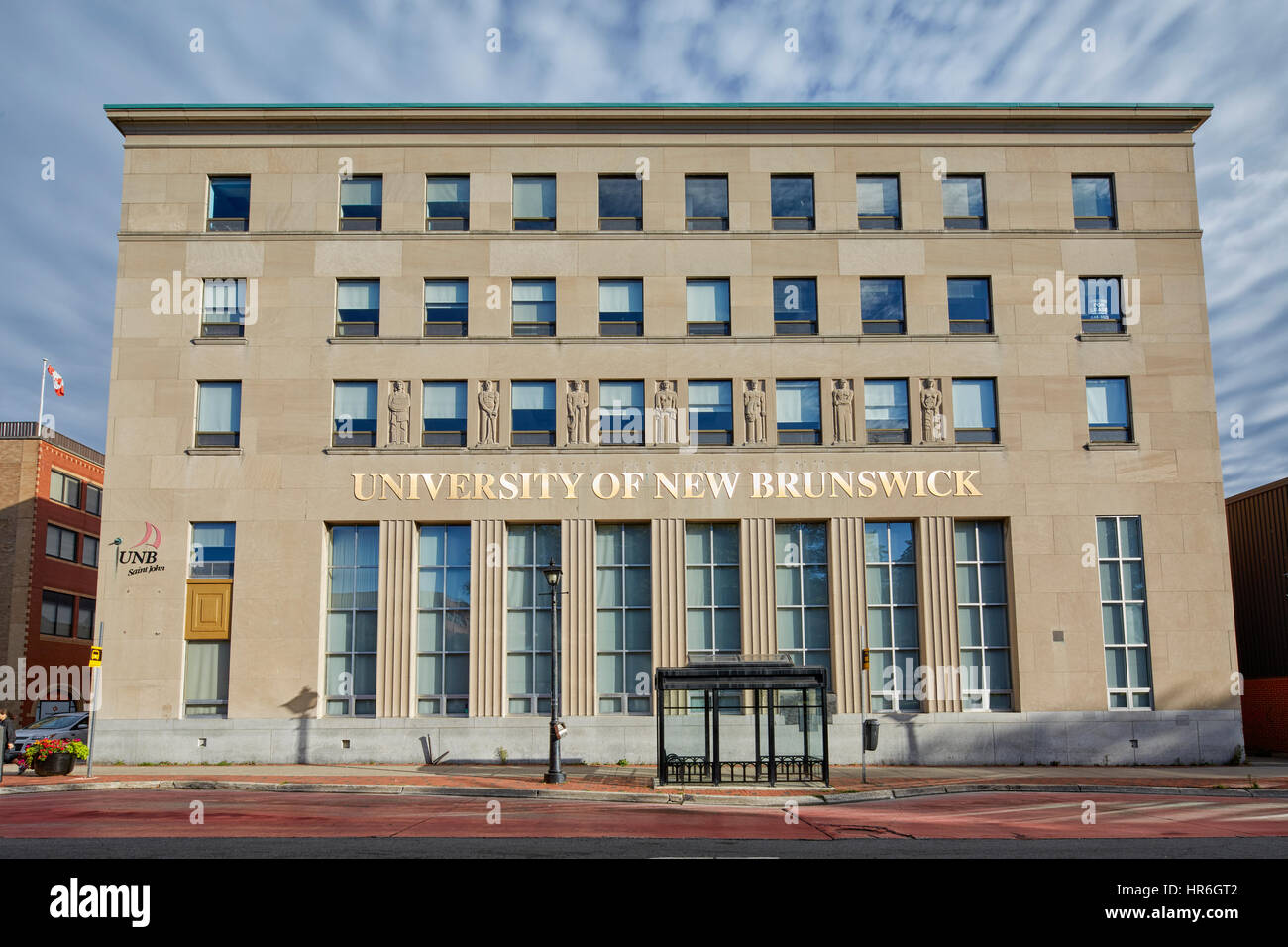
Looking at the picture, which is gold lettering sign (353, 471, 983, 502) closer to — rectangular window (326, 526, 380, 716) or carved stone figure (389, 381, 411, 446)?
carved stone figure (389, 381, 411, 446)

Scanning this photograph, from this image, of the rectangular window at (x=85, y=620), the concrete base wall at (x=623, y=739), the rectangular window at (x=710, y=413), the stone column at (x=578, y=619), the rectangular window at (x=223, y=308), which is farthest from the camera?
the rectangular window at (x=85, y=620)

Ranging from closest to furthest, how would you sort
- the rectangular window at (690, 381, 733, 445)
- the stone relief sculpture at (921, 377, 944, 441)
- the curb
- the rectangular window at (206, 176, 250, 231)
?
the curb → the stone relief sculpture at (921, 377, 944, 441) → the rectangular window at (690, 381, 733, 445) → the rectangular window at (206, 176, 250, 231)

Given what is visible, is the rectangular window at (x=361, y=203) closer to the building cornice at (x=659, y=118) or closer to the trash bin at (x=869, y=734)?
the building cornice at (x=659, y=118)

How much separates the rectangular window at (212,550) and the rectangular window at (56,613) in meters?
25.8

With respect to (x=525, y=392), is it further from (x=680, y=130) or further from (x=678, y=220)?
(x=680, y=130)

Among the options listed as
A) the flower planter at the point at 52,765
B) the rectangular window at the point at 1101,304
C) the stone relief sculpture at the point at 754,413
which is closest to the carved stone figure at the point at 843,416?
the stone relief sculpture at the point at 754,413

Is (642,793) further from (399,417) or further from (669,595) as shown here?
(399,417)

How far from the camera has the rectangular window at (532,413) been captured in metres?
31.7

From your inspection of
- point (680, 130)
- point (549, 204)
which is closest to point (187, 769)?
point (549, 204)

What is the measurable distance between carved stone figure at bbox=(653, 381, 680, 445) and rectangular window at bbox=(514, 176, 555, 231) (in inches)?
261

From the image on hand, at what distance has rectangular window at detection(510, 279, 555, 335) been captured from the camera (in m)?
32.4

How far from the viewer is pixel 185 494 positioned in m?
31.1

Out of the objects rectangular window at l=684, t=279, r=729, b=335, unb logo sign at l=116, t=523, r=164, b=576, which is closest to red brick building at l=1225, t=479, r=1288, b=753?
rectangular window at l=684, t=279, r=729, b=335
